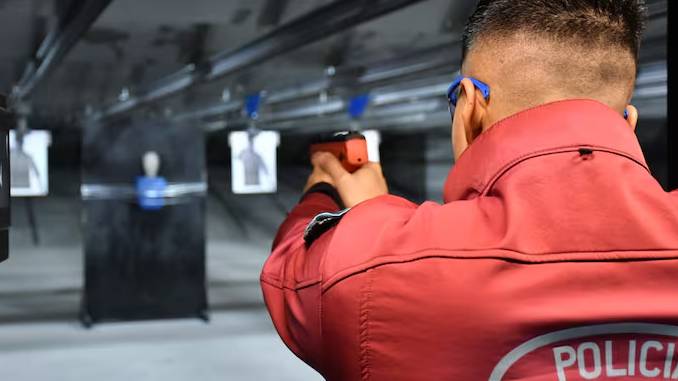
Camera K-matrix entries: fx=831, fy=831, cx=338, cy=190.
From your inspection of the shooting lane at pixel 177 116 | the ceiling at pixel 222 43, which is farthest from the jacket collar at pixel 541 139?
the ceiling at pixel 222 43

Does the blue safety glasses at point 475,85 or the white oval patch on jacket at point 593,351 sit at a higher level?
the blue safety glasses at point 475,85

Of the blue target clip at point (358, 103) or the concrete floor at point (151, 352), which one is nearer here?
the concrete floor at point (151, 352)

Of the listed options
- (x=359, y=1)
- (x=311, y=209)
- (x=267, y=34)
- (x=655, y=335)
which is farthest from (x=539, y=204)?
(x=267, y=34)

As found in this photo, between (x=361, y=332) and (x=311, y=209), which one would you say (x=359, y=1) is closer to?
(x=311, y=209)

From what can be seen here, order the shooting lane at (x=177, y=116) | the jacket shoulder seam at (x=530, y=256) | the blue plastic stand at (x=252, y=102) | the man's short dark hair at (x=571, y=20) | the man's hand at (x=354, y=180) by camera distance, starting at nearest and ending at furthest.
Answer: the jacket shoulder seam at (x=530, y=256), the man's short dark hair at (x=571, y=20), the man's hand at (x=354, y=180), the shooting lane at (x=177, y=116), the blue plastic stand at (x=252, y=102)

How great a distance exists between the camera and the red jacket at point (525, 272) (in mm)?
726

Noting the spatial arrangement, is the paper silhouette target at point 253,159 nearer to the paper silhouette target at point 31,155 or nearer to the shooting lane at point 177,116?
the shooting lane at point 177,116

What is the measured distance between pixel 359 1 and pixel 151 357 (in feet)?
8.00

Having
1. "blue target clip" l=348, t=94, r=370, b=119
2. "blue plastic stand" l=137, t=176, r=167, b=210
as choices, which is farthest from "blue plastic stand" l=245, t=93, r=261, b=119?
"blue plastic stand" l=137, t=176, r=167, b=210

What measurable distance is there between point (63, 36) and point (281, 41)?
100 centimetres

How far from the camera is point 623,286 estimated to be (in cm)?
74

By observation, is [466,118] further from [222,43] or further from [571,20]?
[222,43]

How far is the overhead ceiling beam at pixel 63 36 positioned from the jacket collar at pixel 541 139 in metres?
2.48

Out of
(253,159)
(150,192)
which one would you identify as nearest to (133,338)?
(150,192)
